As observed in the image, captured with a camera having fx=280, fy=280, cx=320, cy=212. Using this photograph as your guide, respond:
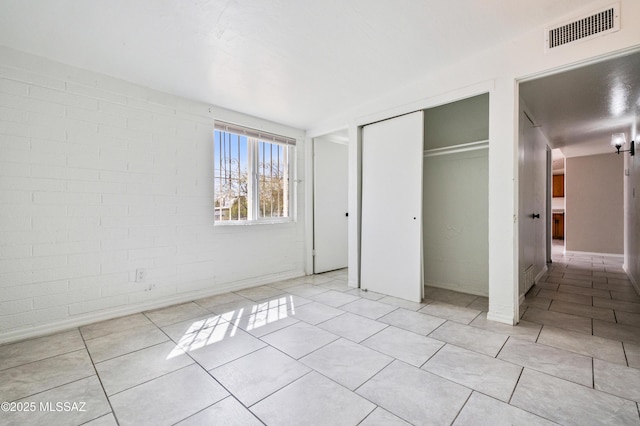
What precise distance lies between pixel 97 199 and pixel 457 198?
167 inches

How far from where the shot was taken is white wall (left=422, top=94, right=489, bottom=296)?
3.58 meters

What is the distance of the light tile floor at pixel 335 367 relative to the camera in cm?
150

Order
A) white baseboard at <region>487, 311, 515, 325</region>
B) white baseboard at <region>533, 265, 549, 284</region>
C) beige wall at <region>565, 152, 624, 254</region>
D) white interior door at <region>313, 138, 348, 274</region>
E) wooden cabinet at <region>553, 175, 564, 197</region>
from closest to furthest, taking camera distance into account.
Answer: white baseboard at <region>487, 311, 515, 325</region>
white baseboard at <region>533, 265, 549, 284</region>
white interior door at <region>313, 138, 348, 274</region>
beige wall at <region>565, 152, 624, 254</region>
wooden cabinet at <region>553, 175, 564, 197</region>

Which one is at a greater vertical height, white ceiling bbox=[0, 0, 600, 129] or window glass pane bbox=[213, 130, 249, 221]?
white ceiling bbox=[0, 0, 600, 129]

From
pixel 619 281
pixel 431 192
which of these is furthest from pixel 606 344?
pixel 619 281

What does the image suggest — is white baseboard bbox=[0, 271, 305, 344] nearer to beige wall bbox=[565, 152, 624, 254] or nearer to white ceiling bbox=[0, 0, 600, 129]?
white ceiling bbox=[0, 0, 600, 129]

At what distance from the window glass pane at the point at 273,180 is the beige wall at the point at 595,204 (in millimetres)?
6894

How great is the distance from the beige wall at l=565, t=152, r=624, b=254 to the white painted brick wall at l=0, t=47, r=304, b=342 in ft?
25.7

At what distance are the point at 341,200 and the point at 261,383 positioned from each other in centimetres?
376

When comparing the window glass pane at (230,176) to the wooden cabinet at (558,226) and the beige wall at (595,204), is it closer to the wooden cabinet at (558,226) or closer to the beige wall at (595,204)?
the beige wall at (595,204)

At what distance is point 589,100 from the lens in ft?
11.2

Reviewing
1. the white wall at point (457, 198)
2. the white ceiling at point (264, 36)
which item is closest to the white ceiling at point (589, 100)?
the white wall at point (457, 198)

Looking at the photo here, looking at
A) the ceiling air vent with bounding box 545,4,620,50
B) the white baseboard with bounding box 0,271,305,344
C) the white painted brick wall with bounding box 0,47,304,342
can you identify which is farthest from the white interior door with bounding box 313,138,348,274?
the ceiling air vent with bounding box 545,4,620,50

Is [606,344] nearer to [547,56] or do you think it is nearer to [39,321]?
[547,56]
